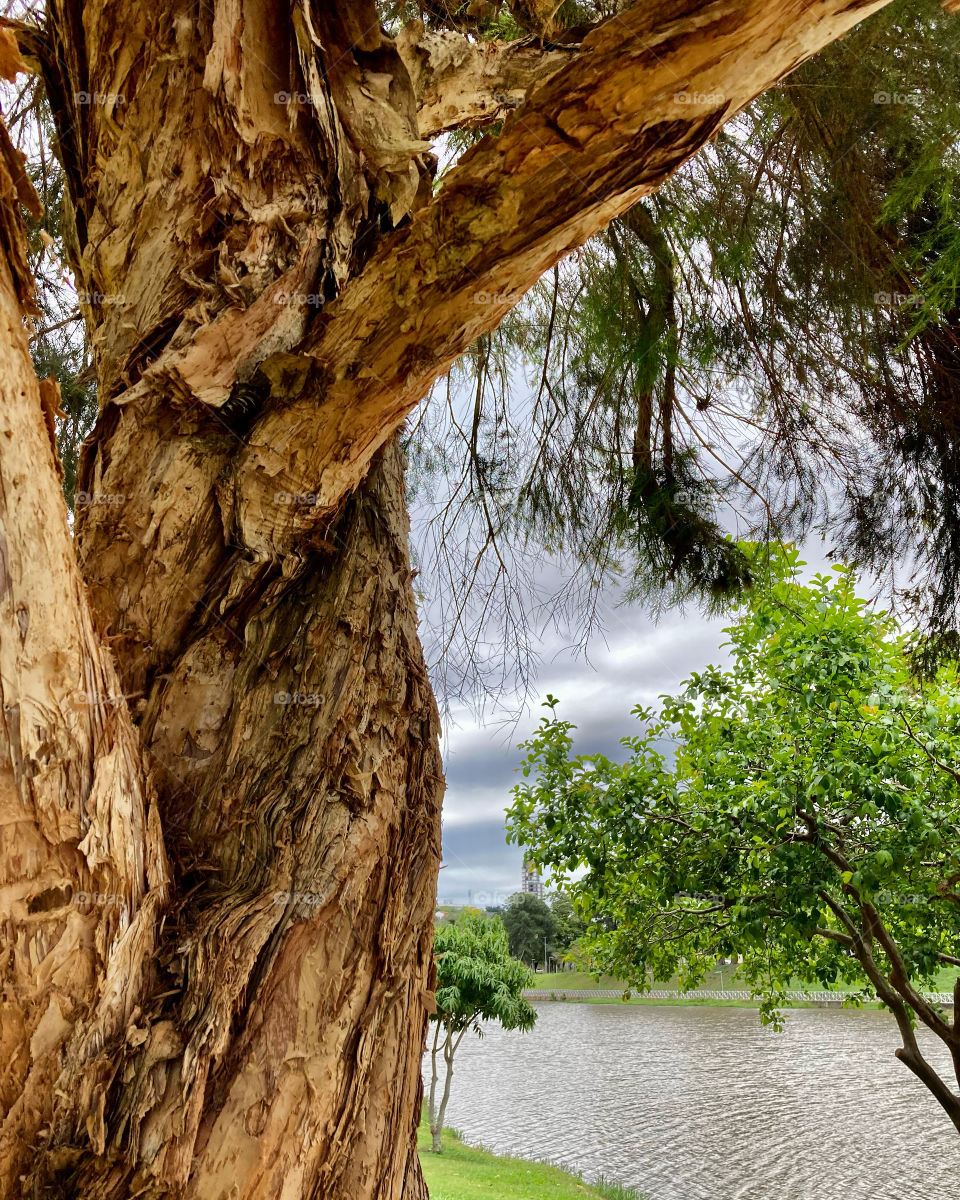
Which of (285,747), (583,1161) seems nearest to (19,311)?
(285,747)

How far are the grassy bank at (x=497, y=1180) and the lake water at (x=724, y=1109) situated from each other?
1.53 feet

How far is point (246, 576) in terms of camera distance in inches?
45.1

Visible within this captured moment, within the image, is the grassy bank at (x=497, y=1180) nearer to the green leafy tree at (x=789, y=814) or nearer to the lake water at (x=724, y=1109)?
the lake water at (x=724, y=1109)

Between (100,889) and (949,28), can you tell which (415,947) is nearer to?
(100,889)

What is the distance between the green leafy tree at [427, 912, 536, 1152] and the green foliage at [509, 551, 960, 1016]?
16.8 feet

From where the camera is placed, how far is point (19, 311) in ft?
2.52

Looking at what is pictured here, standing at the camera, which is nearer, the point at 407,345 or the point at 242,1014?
the point at 242,1014

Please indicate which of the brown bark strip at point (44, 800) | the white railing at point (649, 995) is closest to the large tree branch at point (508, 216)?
the brown bark strip at point (44, 800)

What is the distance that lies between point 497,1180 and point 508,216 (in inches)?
370

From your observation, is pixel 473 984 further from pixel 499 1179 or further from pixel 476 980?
pixel 499 1179

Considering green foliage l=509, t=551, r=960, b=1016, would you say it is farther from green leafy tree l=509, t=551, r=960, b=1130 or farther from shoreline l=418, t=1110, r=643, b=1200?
shoreline l=418, t=1110, r=643, b=1200

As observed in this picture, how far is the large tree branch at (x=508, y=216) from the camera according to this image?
38.2 inches

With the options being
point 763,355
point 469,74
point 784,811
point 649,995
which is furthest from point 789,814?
point 649,995

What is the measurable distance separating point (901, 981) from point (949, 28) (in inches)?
162
